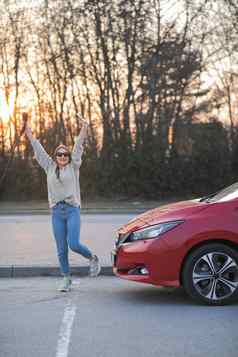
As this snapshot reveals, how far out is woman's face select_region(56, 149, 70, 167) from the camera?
808 cm

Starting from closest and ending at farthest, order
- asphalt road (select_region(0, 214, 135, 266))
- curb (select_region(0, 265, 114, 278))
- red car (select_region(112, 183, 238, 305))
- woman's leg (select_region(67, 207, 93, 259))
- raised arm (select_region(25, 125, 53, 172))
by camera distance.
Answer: red car (select_region(112, 183, 238, 305)) → woman's leg (select_region(67, 207, 93, 259)) → raised arm (select_region(25, 125, 53, 172)) → curb (select_region(0, 265, 114, 278)) → asphalt road (select_region(0, 214, 135, 266))

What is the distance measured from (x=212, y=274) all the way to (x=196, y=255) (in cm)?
25

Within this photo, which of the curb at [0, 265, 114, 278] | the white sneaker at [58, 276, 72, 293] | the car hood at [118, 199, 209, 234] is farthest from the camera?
the curb at [0, 265, 114, 278]

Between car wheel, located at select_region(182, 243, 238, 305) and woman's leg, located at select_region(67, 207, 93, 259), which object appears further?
woman's leg, located at select_region(67, 207, 93, 259)

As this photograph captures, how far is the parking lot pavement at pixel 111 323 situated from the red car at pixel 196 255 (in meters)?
0.21

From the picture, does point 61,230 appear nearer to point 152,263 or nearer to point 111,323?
point 152,263

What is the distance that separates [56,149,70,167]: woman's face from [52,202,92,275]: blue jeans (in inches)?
18.2

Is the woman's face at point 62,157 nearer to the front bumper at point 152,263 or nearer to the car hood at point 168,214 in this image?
the car hood at point 168,214

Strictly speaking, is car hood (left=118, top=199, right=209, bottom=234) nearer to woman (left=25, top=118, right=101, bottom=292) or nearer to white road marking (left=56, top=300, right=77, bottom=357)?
woman (left=25, top=118, right=101, bottom=292)

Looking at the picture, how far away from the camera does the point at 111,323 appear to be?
21.3 feet

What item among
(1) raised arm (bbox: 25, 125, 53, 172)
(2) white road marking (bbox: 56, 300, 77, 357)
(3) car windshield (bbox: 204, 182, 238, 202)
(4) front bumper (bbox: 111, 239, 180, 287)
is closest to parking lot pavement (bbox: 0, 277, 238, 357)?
(2) white road marking (bbox: 56, 300, 77, 357)

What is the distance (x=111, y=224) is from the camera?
15.6 m

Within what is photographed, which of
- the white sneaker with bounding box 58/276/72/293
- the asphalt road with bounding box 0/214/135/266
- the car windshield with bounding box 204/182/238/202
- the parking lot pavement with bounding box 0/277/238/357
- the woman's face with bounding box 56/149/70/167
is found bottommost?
the parking lot pavement with bounding box 0/277/238/357

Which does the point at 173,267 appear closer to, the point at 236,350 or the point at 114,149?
the point at 236,350
